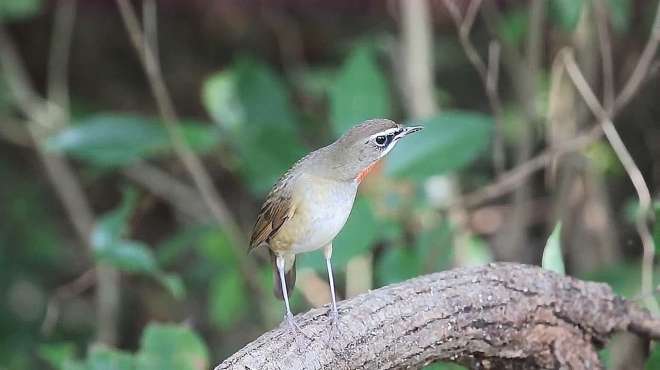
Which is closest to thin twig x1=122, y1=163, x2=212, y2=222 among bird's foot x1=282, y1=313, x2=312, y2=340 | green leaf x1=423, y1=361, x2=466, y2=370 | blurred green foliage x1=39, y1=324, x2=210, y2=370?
blurred green foliage x1=39, y1=324, x2=210, y2=370

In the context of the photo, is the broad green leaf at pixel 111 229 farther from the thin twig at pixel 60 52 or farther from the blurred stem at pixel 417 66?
the thin twig at pixel 60 52

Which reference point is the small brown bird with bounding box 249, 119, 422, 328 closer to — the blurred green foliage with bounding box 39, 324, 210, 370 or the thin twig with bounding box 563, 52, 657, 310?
the blurred green foliage with bounding box 39, 324, 210, 370

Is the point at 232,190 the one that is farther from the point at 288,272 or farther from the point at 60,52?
the point at 288,272

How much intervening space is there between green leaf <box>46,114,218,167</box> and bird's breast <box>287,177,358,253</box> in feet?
4.20

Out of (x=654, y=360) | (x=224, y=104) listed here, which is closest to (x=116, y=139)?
(x=224, y=104)

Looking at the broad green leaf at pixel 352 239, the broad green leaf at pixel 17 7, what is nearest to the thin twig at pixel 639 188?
the broad green leaf at pixel 352 239

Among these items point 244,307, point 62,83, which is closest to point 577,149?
point 244,307

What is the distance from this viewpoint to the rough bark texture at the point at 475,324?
2.27 meters

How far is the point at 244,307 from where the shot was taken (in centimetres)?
413

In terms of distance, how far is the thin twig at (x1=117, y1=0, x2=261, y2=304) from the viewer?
351 cm

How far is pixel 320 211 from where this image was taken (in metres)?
2.54

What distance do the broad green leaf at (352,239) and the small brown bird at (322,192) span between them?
1.60ft

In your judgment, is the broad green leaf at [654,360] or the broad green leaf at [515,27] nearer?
the broad green leaf at [654,360]

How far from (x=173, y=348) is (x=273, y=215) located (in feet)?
1.46
